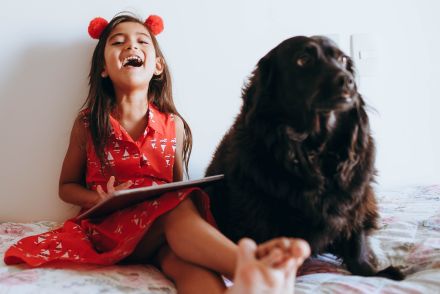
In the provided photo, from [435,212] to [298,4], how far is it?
975mm

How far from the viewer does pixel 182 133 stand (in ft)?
4.90

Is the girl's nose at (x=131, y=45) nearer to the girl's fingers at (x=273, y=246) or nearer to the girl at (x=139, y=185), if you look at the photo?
the girl at (x=139, y=185)

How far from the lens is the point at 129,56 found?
1.33m

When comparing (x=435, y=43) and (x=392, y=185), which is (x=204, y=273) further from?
(x=435, y=43)

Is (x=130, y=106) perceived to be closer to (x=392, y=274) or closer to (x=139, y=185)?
(x=139, y=185)

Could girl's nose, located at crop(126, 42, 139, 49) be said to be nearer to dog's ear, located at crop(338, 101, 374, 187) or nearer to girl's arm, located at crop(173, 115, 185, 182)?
girl's arm, located at crop(173, 115, 185, 182)

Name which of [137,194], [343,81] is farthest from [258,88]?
[137,194]

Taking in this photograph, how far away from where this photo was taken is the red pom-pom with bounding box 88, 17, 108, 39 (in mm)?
1369

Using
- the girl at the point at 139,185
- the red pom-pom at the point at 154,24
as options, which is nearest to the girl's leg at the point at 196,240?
the girl at the point at 139,185

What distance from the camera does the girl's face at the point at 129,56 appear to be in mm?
1328

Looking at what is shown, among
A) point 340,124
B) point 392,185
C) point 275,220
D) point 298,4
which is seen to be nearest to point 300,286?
point 275,220

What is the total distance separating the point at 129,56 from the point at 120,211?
569mm

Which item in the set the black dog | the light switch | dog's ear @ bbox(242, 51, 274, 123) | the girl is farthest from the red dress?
the light switch

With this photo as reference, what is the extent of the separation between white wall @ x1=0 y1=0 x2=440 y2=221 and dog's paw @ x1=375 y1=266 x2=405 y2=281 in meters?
0.83
